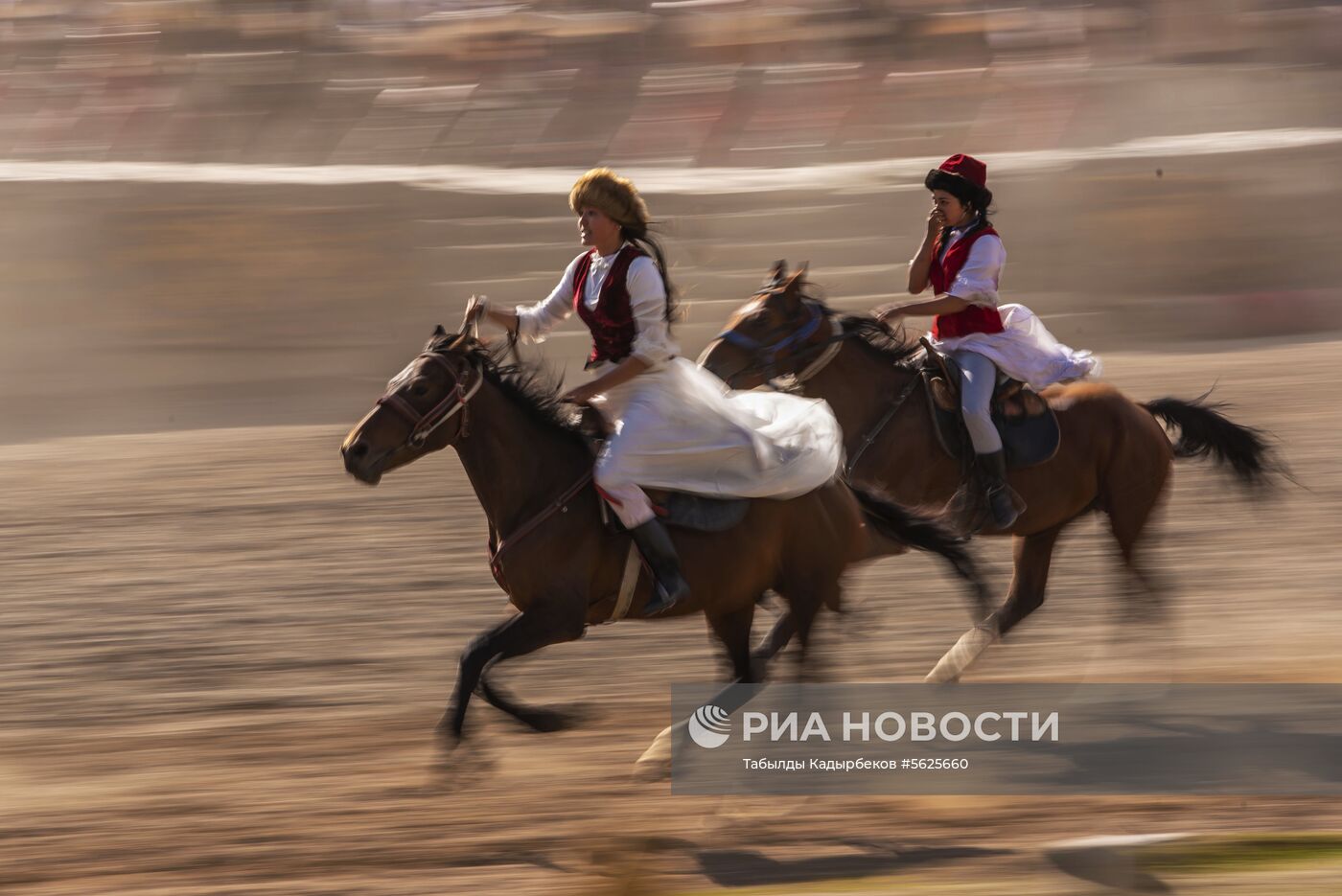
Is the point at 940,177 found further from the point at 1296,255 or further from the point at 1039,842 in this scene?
the point at 1296,255

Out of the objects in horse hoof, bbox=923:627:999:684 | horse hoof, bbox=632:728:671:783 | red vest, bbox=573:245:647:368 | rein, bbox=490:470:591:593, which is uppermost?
red vest, bbox=573:245:647:368

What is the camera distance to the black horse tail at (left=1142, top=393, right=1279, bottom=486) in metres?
8.56

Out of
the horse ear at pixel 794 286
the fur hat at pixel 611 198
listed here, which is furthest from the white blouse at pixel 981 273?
the fur hat at pixel 611 198

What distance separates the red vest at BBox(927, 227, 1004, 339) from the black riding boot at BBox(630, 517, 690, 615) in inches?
95.0

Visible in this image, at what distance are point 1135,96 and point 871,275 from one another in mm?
11218

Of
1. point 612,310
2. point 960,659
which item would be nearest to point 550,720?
point 612,310

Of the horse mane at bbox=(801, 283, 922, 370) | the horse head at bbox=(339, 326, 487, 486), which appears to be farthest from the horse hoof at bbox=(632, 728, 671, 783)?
the horse mane at bbox=(801, 283, 922, 370)

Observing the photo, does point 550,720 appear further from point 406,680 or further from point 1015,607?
point 1015,607

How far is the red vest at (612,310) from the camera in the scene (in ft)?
20.2

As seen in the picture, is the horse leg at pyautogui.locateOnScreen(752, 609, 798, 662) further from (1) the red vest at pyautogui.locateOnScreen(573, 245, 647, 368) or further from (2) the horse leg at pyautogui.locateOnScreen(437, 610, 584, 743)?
(1) the red vest at pyautogui.locateOnScreen(573, 245, 647, 368)

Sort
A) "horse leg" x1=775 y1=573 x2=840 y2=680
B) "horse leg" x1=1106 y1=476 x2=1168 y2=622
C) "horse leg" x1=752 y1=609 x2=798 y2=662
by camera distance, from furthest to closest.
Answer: "horse leg" x1=1106 y1=476 x2=1168 y2=622
"horse leg" x1=752 y1=609 x2=798 y2=662
"horse leg" x1=775 y1=573 x2=840 y2=680

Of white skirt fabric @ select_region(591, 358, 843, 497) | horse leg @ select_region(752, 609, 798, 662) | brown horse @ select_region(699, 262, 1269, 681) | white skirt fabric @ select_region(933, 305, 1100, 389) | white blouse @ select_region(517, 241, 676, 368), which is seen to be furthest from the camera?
white skirt fabric @ select_region(933, 305, 1100, 389)

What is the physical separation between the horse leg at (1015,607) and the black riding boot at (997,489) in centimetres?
47

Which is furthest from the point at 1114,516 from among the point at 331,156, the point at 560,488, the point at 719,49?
the point at 719,49
